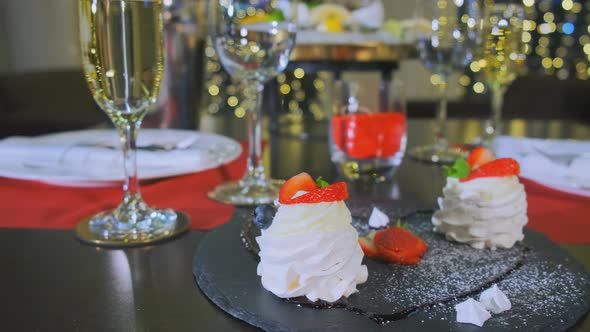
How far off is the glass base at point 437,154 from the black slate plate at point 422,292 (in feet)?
1.63

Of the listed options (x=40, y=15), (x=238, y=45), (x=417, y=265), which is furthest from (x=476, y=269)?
(x=40, y=15)

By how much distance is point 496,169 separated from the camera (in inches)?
24.5

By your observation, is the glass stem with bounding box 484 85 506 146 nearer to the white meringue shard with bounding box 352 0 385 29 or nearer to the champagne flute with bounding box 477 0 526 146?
the champagne flute with bounding box 477 0 526 146

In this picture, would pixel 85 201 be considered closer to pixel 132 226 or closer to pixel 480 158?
pixel 132 226

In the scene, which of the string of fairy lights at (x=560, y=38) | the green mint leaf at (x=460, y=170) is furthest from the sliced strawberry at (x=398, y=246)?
the string of fairy lights at (x=560, y=38)

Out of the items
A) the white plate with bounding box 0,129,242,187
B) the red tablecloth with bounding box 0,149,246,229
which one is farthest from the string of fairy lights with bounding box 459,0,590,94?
the red tablecloth with bounding box 0,149,246,229

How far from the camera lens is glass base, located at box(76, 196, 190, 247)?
634mm

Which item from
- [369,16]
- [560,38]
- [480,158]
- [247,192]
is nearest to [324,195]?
[480,158]

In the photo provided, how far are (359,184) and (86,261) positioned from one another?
46cm

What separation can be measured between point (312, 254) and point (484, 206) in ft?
0.73

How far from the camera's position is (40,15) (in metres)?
4.03

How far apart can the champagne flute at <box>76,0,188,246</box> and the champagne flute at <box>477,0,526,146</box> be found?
2.07 ft

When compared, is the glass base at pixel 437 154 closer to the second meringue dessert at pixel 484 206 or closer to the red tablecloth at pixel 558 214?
the red tablecloth at pixel 558 214

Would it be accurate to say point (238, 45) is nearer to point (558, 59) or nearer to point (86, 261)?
point (86, 261)
